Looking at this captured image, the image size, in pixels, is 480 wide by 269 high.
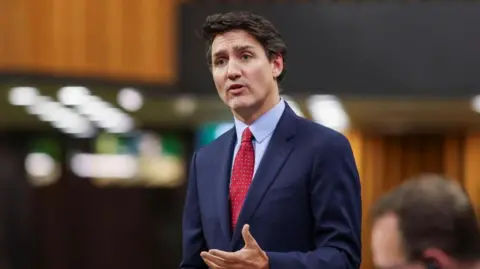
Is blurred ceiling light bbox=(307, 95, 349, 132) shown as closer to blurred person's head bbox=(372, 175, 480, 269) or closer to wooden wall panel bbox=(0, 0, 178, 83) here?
wooden wall panel bbox=(0, 0, 178, 83)

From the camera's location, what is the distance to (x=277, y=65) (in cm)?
259

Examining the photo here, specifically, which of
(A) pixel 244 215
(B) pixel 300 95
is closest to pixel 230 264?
(A) pixel 244 215

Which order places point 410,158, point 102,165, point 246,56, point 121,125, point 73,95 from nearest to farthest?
point 246,56 → point 73,95 → point 410,158 → point 121,125 → point 102,165

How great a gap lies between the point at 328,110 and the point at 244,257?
8.79 meters

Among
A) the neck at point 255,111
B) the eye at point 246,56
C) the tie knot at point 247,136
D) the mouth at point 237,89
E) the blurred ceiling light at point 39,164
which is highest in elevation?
the eye at point 246,56

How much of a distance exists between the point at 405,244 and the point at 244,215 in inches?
29.1

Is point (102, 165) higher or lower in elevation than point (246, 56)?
lower

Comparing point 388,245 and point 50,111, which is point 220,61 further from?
point 50,111

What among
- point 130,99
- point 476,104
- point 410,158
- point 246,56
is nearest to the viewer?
point 246,56

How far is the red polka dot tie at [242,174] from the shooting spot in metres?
2.54

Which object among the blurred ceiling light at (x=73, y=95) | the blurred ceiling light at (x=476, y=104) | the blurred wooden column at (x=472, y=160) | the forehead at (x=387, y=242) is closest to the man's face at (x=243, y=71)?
the forehead at (x=387, y=242)

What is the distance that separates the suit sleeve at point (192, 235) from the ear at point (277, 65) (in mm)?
358

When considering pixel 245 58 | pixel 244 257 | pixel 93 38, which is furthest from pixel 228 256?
pixel 93 38

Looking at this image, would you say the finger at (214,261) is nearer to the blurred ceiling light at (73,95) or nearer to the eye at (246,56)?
the eye at (246,56)
